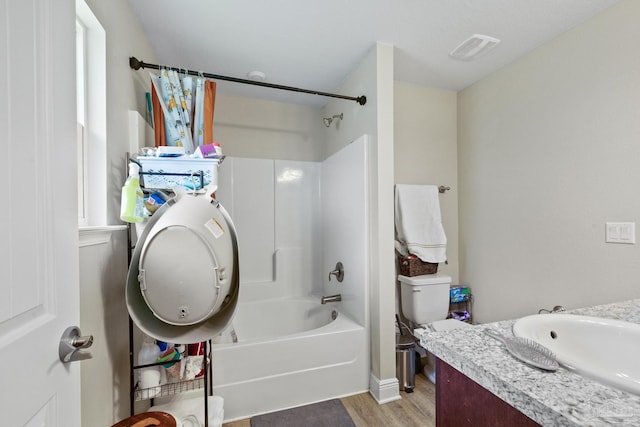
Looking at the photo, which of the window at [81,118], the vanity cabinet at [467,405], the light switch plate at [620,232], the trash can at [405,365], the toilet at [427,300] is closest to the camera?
the vanity cabinet at [467,405]

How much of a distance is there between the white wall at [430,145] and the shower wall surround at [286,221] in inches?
24.4

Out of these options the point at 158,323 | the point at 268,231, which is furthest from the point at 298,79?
the point at 158,323

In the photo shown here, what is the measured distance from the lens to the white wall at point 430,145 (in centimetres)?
246

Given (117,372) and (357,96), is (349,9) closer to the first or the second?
(357,96)

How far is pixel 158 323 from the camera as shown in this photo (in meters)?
1.14

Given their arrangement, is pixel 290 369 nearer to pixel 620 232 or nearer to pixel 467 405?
pixel 467 405

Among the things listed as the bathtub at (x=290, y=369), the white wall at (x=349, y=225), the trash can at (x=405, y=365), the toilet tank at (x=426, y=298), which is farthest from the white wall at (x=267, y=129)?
the trash can at (x=405, y=365)

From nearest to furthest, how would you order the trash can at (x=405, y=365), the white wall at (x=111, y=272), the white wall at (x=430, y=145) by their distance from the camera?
the white wall at (x=111, y=272), the trash can at (x=405, y=365), the white wall at (x=430, y=145)

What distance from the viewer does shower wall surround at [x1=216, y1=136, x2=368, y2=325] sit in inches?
103

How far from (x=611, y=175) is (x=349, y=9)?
1.77 m

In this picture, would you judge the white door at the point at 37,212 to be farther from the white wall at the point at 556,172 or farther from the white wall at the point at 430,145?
the white wall at the point at 556,172

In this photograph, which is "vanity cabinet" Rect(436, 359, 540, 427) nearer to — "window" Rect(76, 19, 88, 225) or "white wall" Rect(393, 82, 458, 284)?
"window" Rect(76, 19, 88, 225)

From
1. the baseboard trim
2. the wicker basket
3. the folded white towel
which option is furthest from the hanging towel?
the folded white towel

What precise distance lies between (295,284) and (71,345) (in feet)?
7.51
